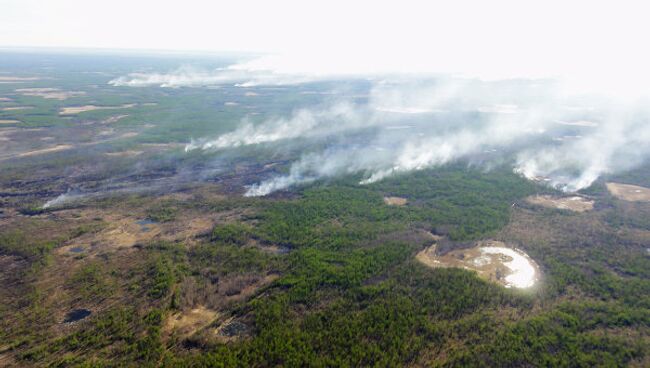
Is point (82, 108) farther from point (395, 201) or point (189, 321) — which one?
point (189, 321)

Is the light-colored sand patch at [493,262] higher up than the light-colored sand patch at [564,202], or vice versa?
the light-colored sand patch at [564,202]

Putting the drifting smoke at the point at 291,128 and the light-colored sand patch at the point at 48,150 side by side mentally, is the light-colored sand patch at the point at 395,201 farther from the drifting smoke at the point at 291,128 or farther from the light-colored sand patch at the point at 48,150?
the light-colored sand patch at the point at 48,150

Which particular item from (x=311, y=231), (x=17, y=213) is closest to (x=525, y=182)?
(x=311, y=231)

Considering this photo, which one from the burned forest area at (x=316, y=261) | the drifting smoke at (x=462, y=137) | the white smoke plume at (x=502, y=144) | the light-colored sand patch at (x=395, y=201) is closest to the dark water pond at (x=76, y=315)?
the burned forest area at (x=316, y=261)

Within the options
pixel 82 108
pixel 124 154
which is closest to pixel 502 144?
pixel 124 154

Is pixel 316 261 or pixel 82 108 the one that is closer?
pixel 316 261

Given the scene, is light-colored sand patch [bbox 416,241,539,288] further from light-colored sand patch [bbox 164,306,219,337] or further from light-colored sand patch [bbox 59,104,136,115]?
light-colored sand patch [bbox 59,104,136,115]
